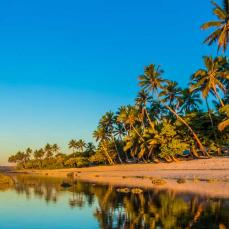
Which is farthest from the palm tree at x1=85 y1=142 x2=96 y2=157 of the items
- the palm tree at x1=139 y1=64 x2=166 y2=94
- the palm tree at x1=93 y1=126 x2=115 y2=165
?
the palm tree at x1=139 y1=64 x2=166 y2=94

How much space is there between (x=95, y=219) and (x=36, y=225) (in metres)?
3.76

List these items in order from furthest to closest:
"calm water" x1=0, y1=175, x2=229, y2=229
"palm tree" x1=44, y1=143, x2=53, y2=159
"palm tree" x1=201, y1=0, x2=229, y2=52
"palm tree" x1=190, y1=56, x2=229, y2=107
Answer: "palm tree" x1=44, y1=143, x2=53, y2=159 < "palm tree" x1=190, y1=56, x2=229, y2=107 < "palm tree" x1=201, y1=0, x2=229, y2=52 < "calm water" x1=0, y1=175, x2=229, y2=229

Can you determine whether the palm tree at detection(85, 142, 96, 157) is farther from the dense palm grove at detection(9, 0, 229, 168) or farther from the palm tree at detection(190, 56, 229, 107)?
the palm tree at detection(190, 56, 229, 107)

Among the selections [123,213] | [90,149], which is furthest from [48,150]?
[123,213]

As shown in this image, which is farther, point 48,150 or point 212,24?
point 48,150

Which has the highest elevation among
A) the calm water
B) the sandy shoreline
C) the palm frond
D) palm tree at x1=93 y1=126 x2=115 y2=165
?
the palm frond

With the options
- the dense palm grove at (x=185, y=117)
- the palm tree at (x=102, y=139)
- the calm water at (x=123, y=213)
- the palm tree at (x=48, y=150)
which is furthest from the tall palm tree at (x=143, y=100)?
the palm tree at (x=48, y=150)

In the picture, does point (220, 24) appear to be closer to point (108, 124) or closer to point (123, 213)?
point (123, 213)

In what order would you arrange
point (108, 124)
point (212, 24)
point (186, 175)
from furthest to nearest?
point (108, 124), point (186, 175), point (212, 24)

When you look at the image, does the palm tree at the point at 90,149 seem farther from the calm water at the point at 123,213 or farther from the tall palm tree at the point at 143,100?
the calm water at the point at 123,213


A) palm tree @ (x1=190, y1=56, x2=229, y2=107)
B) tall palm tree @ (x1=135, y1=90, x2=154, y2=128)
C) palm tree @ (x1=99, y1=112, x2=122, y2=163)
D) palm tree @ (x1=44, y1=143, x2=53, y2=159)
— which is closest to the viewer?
palm tree @ (x1=190, y1=56, x2=229, y2=107)

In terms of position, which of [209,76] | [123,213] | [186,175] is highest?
[209,76]

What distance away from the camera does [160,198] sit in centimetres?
3262

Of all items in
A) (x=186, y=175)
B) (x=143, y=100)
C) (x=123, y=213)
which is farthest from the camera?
(x=143, y=100)
